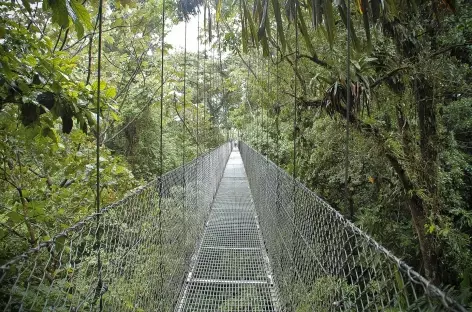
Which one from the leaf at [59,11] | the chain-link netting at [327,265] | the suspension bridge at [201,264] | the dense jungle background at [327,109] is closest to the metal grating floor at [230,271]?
the suspension bridge at [201,264]

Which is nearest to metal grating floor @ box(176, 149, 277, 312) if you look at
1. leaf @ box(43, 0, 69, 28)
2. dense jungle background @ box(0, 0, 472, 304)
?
dense jungle background @ box(0, 0, 472, 304)

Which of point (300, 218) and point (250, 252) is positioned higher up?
point (300, 218)

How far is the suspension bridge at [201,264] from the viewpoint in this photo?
73 cm

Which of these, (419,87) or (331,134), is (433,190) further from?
(331,134)

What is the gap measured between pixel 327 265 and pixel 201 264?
1.47m

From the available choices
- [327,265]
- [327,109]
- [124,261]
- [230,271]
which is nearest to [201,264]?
[230,271]

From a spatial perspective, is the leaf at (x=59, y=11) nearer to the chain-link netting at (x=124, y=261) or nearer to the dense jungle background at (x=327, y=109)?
the dense jungle background at (x=327, y=109)

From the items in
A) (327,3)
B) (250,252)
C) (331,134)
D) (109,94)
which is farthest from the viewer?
(331,134)

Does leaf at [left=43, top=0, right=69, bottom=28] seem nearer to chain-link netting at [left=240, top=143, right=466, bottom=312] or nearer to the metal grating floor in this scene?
chain-link netting at [left=240, top=143, right=466, bottom=312]

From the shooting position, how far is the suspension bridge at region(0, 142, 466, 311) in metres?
0.73

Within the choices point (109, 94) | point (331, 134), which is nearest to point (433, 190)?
point (331, 134)

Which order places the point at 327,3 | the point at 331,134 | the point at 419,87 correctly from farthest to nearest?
1. the point at 331,134
2. the point at 419,87
3. the point at 327,3

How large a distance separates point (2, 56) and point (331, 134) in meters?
2.70

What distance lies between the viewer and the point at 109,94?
128 cm
